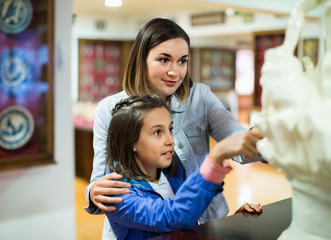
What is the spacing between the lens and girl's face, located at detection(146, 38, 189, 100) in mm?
1465

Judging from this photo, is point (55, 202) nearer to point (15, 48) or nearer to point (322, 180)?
point (15, 48)

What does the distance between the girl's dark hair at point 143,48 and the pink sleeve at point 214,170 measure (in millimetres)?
578

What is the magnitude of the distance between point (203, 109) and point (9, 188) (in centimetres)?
174

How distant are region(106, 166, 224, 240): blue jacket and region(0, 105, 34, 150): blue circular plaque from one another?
5.56ft

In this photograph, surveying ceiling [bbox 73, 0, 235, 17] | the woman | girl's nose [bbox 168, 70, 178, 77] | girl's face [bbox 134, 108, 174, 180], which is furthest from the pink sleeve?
ceiling [bbox 73, 0, 235, 17]

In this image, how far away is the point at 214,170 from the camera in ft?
3.32

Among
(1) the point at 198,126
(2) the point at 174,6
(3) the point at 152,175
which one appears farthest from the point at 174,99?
(2) the point at 174,6

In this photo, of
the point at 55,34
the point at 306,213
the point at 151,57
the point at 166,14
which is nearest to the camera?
the point at 306,213

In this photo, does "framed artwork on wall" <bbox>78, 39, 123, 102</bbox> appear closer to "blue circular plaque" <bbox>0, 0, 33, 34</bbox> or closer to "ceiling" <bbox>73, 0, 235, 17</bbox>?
"ceiling" <bbox>73, 0, 235, 17</bbox>

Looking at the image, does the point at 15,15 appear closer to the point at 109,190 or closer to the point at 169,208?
the point at 109,190

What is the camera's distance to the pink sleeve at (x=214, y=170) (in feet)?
3.29

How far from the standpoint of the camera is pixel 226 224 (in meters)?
1.22

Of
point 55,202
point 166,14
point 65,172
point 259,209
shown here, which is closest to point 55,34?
point 65,172

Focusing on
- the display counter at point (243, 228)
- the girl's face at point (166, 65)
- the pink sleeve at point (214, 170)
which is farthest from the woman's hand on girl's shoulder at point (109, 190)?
the girl's face at point (166, 65)
